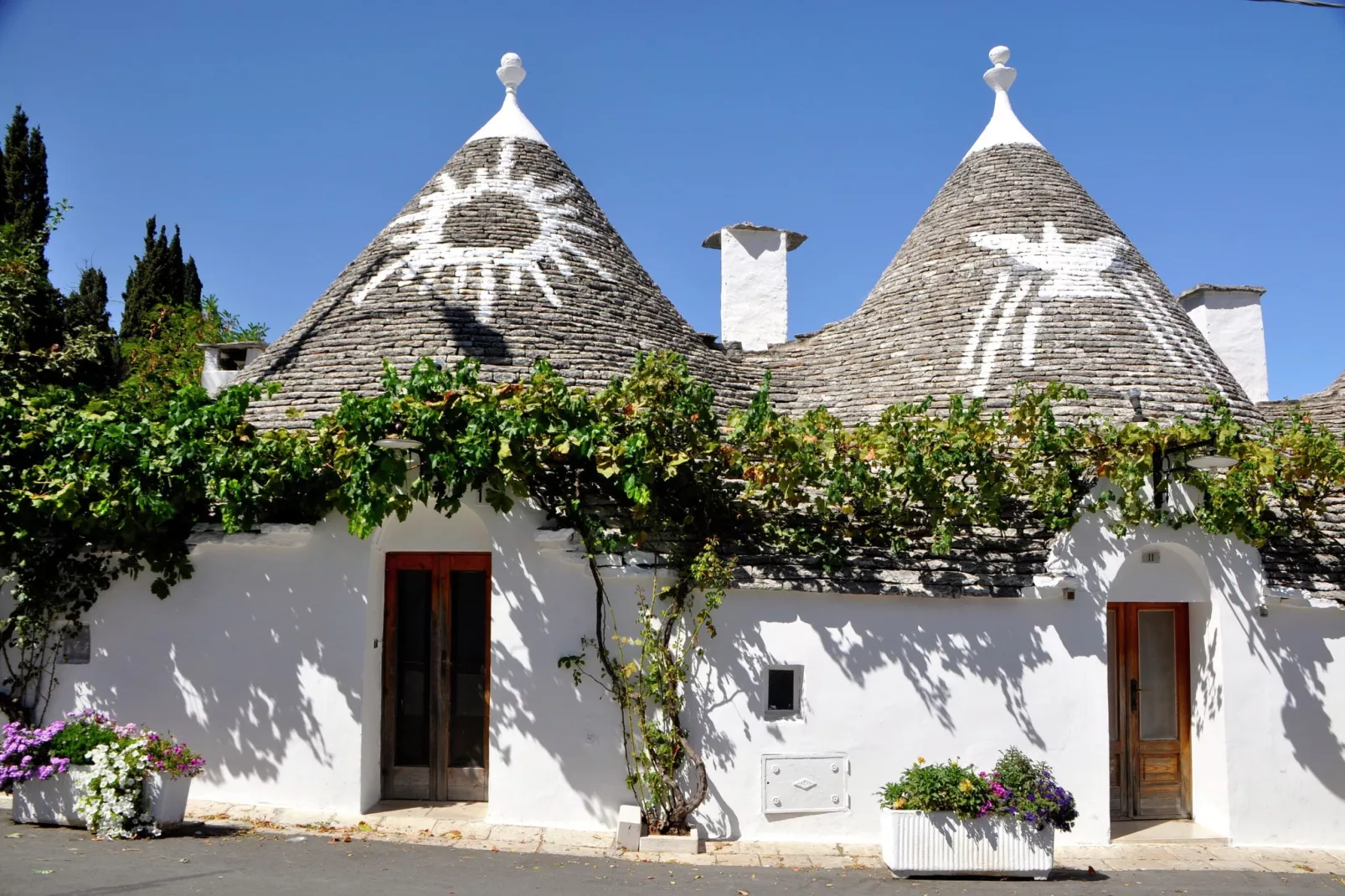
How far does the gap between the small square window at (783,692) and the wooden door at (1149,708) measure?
3213 millimetres

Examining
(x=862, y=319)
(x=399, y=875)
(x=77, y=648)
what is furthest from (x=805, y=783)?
(x=77, y=648)

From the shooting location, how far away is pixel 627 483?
318 inches

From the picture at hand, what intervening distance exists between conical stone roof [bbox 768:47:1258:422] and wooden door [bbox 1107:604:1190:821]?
2112 millimetres

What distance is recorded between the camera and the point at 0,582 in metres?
9.10

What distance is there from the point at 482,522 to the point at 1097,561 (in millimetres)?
5374

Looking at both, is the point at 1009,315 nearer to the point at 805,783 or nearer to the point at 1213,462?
the point at 1213,462

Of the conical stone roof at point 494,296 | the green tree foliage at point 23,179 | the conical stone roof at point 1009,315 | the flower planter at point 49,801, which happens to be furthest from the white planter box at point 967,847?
the green tree foliage at point 23,179

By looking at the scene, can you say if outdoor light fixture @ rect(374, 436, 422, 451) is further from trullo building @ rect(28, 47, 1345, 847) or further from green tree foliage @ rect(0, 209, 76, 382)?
green tree foliage @ rect(0, 209, 76, 382)

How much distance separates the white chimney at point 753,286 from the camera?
46.3ft

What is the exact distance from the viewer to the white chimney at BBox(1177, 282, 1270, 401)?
14.7 metres

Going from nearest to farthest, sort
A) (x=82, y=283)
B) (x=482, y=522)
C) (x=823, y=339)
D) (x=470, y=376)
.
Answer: (x=470, y=376) < (x=482, y=522) < (x=823, y=339) < (x=82, y=283)

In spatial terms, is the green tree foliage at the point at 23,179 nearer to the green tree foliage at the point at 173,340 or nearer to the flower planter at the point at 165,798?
the green tree foliage at the point at 173,340

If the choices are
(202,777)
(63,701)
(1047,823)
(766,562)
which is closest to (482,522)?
(766,562)

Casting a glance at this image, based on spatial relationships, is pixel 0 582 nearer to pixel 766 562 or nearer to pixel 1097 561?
pixel 766 562
